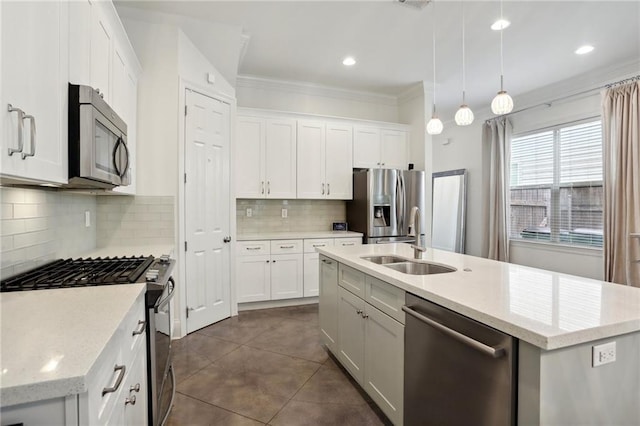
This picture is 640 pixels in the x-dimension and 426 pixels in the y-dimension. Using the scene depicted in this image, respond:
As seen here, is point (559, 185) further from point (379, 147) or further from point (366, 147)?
point (366, 147)

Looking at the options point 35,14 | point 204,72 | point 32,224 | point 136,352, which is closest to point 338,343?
point 136,352

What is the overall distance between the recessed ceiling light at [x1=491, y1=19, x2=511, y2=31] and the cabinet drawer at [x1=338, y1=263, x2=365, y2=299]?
2779mm

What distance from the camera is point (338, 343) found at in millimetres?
2461

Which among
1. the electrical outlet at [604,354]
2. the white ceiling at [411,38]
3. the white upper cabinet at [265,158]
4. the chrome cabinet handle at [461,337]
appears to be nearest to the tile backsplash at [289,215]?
the white upper cabinet at [265,158]

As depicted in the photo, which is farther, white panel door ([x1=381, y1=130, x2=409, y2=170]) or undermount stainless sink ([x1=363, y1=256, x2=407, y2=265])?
white panel door ([x1=381, y1=130, x2=409, y2=170])

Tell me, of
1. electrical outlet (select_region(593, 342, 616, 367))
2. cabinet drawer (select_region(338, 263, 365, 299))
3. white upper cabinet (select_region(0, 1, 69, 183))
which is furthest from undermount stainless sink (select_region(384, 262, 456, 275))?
white upper cabinet (select_region(0, 1, 69, 183))

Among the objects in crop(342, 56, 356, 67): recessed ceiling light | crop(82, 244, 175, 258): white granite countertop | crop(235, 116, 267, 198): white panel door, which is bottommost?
crop(82, 244, 175, 258): white granite countertop

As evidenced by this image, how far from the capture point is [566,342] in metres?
0.98

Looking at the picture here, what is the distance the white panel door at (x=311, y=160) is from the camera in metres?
4.39

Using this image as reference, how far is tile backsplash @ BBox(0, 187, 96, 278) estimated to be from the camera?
1501mm

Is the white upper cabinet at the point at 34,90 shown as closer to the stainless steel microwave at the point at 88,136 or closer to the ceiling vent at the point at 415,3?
the stainless steel microwave at the point at 88,136

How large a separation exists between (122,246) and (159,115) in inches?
48.6

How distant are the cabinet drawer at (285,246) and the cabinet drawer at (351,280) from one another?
1687mm

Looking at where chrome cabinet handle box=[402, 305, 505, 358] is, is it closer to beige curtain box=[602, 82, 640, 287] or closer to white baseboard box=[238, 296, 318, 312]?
white baseboard box=[238, 296, 318, 312]
